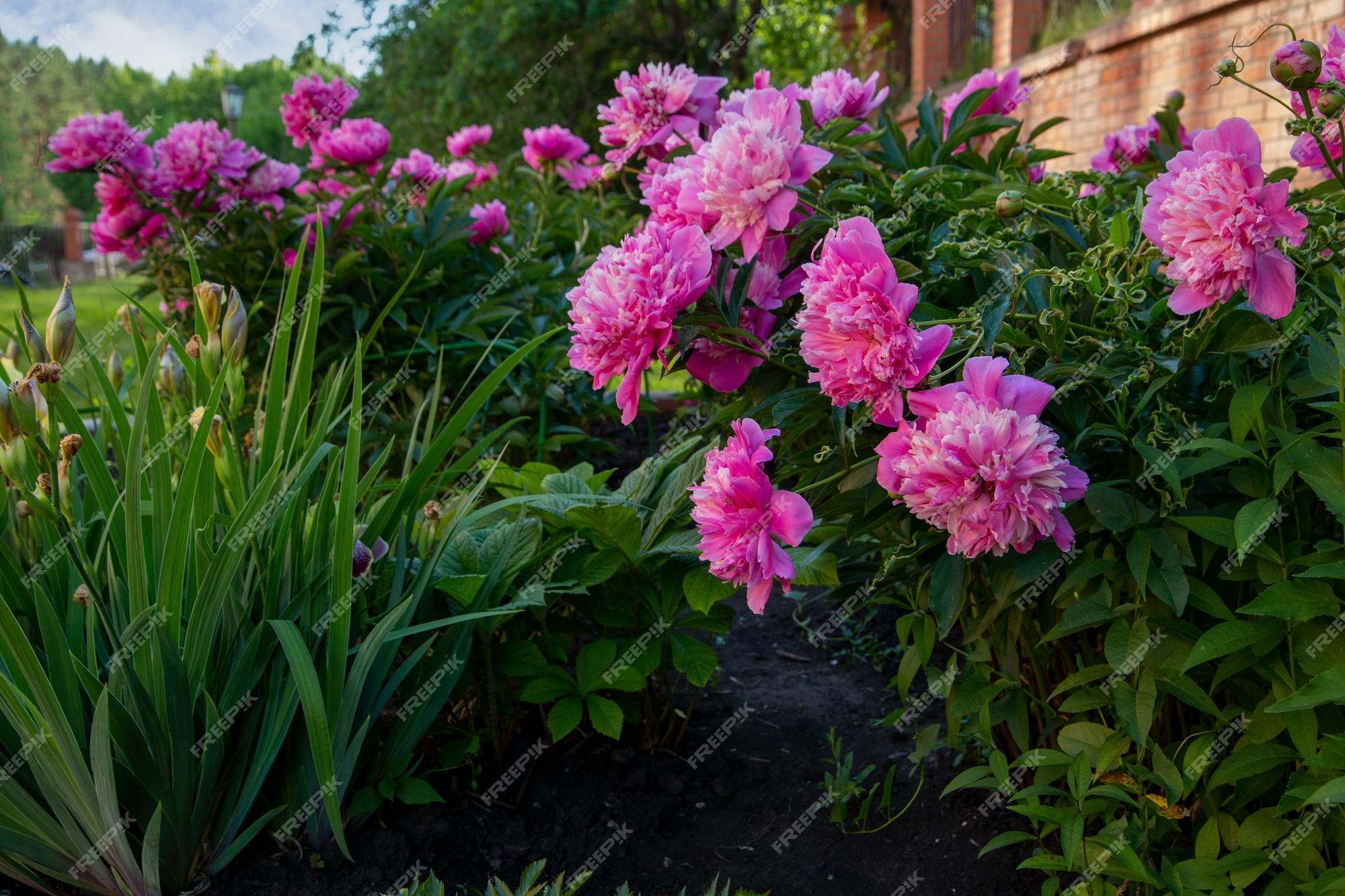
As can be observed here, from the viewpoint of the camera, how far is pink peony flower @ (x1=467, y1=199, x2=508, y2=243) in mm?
3066

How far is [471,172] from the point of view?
3293mm

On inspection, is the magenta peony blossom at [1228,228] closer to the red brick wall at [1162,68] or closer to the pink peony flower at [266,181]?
the pink peony flower at [266,181]

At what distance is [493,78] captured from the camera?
10.5 metres

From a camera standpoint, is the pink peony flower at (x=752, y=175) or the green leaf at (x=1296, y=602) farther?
the pink peony flower at (x=752, y=175)

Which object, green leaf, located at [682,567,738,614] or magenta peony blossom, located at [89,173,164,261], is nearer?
green leaf, located at [682,567,738,614]

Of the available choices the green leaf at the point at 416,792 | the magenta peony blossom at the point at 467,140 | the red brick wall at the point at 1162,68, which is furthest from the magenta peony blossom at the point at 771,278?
the red brick wall at the point at 1162,68

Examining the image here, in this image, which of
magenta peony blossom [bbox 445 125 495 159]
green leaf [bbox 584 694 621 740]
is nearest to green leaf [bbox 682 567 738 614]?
green leaf [bbox 584 694 621 740]

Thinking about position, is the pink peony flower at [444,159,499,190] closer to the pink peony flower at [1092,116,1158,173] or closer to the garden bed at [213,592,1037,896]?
the pink peony flower at [1092,116,1158,173]

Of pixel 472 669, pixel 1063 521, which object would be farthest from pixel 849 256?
pixel 472 669

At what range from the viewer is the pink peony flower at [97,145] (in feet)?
9.33

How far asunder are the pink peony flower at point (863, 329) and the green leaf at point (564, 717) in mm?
751

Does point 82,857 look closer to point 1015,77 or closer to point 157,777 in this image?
point 157,777

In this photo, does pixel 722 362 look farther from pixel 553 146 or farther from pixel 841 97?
pixel 553 146

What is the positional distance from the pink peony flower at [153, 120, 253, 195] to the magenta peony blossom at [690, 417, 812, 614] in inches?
91.9
